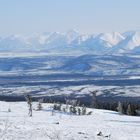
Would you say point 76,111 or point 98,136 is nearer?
point 98,136

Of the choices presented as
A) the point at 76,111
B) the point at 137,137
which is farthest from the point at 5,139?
the point at 76,111

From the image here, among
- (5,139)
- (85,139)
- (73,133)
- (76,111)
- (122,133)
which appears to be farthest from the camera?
(76,111)

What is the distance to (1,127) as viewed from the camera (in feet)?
101

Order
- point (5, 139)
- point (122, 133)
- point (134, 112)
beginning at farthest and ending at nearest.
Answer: point (134, 112) → point (122, 133) → point (5, 139)

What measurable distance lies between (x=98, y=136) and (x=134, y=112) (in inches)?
2033

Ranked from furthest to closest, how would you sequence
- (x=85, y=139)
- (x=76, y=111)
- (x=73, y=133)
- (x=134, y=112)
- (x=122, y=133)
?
(x=134, y=112)
(x=76, y=111)
(x=122, y=133)
(x=73, y=133)
(x=85, y=139)

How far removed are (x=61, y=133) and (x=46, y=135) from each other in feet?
4.85

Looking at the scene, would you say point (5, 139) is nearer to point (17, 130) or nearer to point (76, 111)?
point (17, 130)

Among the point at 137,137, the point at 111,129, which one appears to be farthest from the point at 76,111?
the point at 137,137

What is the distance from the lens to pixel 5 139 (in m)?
26.0

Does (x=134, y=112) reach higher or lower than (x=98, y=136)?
lower

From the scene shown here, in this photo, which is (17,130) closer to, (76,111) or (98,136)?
(98,136)

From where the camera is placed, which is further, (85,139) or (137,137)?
(137,137)

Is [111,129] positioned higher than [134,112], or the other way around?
[111,129]
